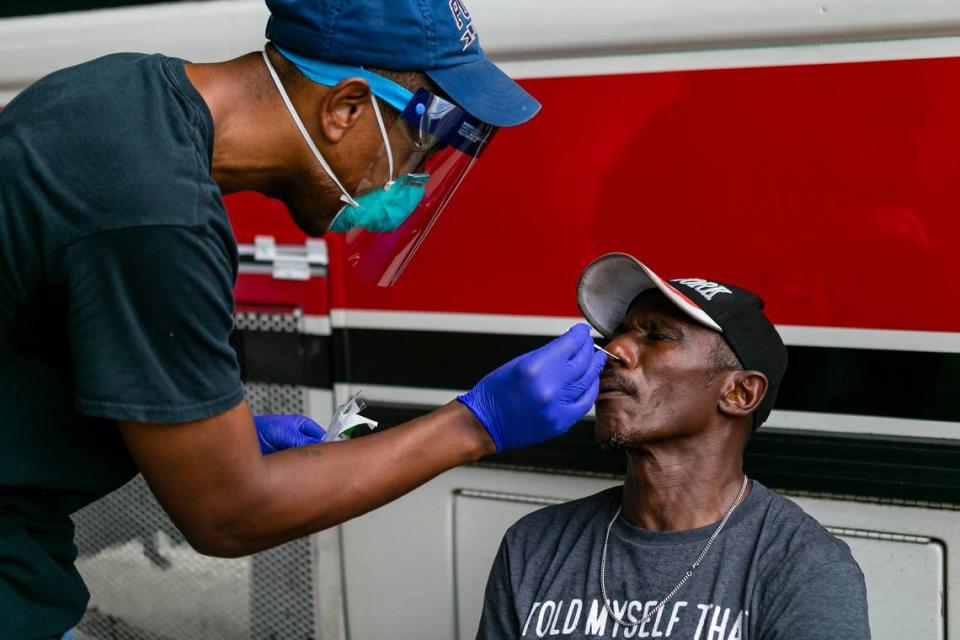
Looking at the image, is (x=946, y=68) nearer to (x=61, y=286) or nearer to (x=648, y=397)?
(x=648, y=397)

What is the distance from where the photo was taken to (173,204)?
60.7 inches

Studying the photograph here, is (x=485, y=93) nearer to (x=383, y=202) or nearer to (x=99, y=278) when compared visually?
(x=383, y=202)

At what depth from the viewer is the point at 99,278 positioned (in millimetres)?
1532

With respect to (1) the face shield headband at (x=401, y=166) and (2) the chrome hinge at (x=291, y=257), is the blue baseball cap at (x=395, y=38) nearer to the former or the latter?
(1) the face shield headband at (x=401, y=166)

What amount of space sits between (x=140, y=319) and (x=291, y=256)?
1.36m

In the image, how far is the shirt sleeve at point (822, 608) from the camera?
2.08 metres

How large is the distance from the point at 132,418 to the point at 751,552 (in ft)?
4.30

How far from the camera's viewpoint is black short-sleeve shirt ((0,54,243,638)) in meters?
1.53

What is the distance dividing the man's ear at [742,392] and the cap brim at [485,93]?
0.83 m

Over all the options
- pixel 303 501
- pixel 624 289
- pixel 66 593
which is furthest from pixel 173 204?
pixel 624 289

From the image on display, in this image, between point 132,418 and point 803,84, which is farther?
point 803,84

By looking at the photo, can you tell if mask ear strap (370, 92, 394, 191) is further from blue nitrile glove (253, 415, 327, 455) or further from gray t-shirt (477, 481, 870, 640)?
gray t-shirt (477, 481, 870, 640)

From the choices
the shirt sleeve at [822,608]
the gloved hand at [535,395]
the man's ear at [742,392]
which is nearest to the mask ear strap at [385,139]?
the gloved hand at [535,395]

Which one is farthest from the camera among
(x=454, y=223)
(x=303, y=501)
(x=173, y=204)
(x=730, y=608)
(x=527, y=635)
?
(x=454, y=223)
